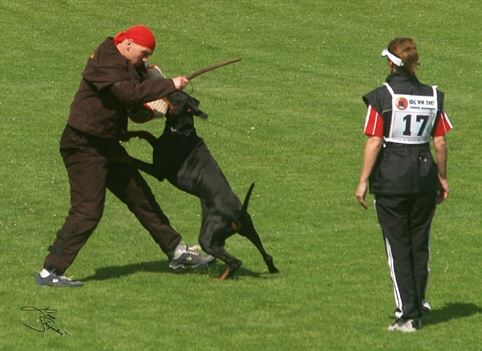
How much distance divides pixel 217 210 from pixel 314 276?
1037 millimetres

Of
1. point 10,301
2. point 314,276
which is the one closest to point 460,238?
point 314,276

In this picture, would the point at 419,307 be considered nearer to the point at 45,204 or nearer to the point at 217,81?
the point at 45,204

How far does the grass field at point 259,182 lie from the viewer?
769cm

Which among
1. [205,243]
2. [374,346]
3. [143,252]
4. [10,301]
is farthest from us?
[143,252]

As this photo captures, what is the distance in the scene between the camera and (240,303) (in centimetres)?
826

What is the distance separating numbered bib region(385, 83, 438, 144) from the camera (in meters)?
7.13

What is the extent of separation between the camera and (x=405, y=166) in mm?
7223

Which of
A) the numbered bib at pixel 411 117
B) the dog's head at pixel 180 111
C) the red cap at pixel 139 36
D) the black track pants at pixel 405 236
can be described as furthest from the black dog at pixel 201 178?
the numbered bib at pixel 411 117

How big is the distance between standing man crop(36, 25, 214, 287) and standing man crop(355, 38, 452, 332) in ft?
6.24

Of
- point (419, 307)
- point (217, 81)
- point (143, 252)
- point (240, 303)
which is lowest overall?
point (217, 81)

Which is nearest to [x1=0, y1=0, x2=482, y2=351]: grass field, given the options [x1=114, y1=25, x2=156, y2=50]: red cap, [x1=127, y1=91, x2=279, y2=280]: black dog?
[x1=127, y1=91, x2=279, y2=280]: black dog
